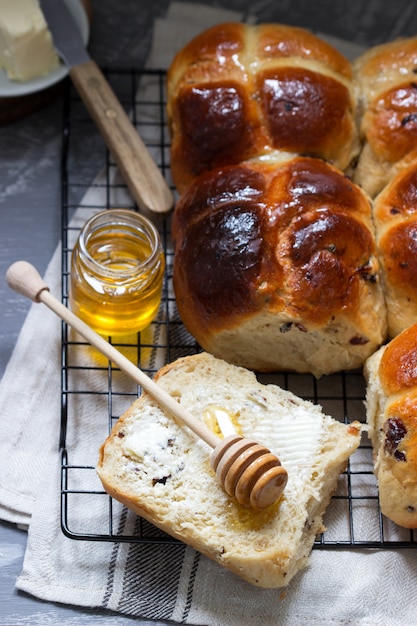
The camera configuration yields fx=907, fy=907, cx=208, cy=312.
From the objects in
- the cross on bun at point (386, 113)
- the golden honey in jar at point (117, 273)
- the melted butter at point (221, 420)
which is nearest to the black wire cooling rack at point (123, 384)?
the golden honey in jar at point (117, 273)

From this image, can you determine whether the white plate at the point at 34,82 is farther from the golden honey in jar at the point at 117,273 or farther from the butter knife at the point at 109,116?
the golden honey in jar at the point at 117,273

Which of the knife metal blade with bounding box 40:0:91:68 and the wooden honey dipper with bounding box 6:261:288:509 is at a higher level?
the knife metal blade with bounding box 40:0:91:68

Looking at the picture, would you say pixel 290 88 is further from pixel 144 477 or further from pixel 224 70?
pixel 144 477

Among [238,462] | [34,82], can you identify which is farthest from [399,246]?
[34,82]

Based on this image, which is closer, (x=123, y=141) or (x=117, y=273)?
(x=117, y=273)

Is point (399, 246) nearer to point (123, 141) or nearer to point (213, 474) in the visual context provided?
point (213, 474)

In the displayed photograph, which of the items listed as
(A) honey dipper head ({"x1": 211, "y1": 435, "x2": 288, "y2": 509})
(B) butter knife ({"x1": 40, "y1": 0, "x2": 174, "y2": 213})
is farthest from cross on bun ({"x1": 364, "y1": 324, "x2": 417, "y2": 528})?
(B) butter knife ({"x1": 40, "y1": 0, "x2": 174, "y2": 213})

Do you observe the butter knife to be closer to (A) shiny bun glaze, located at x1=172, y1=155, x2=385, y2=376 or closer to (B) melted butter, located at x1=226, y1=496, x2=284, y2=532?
(A) shiny bun glaze, located at x1=172, y1=155, x2=385, y2=376
